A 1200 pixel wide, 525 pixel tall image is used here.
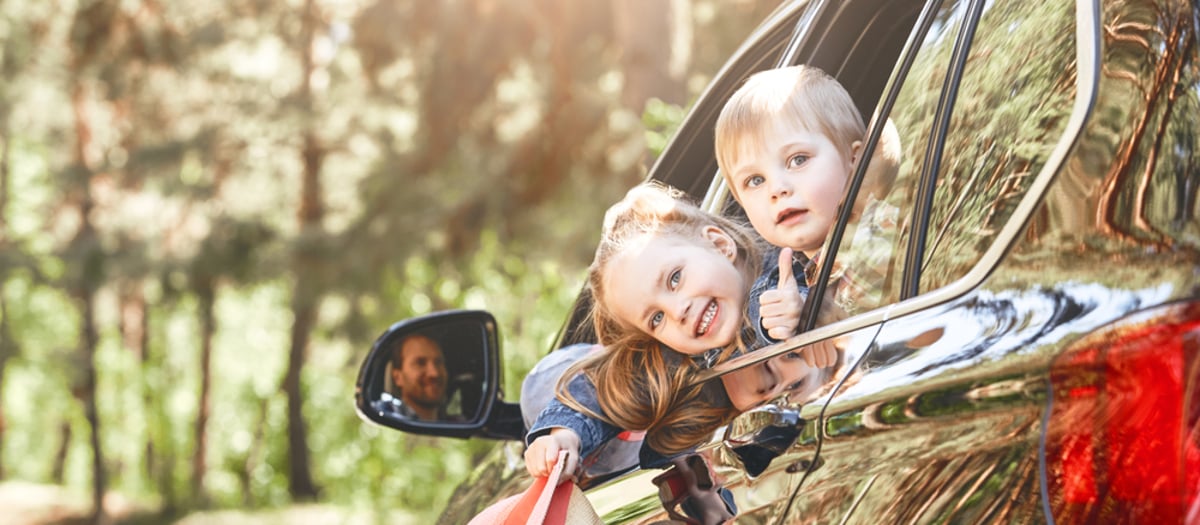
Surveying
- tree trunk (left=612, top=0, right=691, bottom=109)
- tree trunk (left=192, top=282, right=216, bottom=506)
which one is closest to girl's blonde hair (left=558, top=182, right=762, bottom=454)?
tree trunk (left=612, top=0, right=691, bottom=109)

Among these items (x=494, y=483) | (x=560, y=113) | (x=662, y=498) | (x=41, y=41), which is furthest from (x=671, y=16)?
(x=41, y=41)

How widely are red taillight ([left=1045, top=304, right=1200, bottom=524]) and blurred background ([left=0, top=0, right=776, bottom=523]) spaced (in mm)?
4196

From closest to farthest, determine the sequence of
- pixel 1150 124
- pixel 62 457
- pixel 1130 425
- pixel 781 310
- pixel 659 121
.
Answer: pixel 1130 425 → pixel 1150 124 → pixel 781 310 → pixel 659 121 → pixel 62 457

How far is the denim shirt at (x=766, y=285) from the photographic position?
1890mm

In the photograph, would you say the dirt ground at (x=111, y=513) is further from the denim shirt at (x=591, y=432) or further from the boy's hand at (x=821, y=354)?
the boy's hand at (x=821, y=354)

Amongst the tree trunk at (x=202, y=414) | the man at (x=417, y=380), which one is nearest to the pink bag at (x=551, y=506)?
the man at (x=417, y=380)

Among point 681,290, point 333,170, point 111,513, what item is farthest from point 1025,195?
point 111,513

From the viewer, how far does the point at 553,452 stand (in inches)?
77.0

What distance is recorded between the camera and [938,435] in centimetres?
124

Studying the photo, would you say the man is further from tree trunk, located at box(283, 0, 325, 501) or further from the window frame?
tree trunk, located at box(283, 0, 325, 501)

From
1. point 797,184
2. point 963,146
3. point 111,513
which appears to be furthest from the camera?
point 111,513

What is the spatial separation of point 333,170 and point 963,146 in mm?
22360

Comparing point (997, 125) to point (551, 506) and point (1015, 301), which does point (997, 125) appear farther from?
point (551, 506)

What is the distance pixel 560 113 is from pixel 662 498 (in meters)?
13.0
